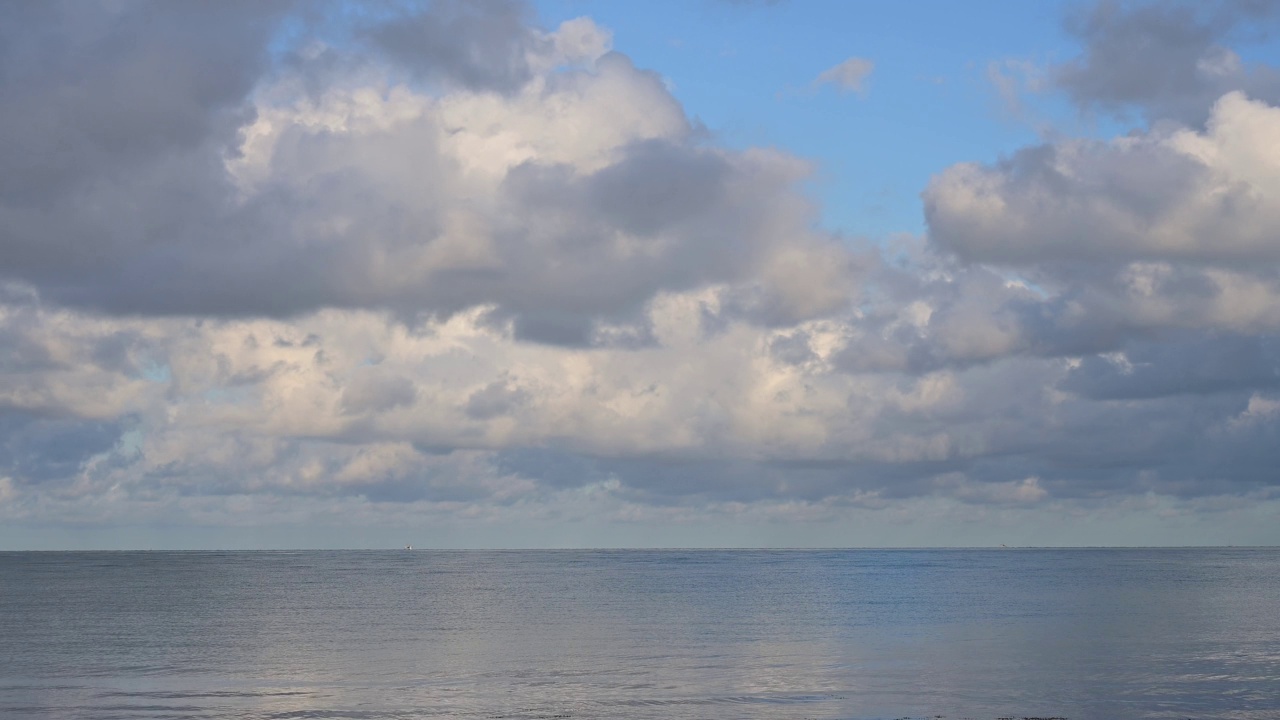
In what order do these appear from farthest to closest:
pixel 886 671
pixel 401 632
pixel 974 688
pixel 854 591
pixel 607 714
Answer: pixel 854 591, pixel 401 632, pixel 886 671, pixel 974 688, pixel 607 714

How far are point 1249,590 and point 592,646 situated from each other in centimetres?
11954

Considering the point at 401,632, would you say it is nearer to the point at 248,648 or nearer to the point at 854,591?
the point at 248,648

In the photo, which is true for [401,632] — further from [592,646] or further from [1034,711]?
[1034,711]

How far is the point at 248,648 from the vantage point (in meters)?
83.9

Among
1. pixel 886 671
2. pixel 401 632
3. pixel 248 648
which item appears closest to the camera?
pixel 886 671

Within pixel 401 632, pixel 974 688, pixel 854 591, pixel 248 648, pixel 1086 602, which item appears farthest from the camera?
pixel 854 591

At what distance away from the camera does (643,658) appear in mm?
75750

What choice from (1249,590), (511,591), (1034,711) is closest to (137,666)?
(1034,711)

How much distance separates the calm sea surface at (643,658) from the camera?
56.8 m

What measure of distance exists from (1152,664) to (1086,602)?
67.4 metres

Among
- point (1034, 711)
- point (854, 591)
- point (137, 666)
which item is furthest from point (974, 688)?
point (854, 591)

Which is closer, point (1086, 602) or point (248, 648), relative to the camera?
point (248, 648)

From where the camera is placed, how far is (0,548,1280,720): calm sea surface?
56750 mm

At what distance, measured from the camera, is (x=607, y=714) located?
54188 mm
